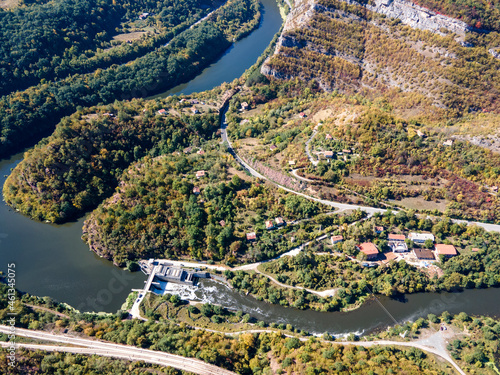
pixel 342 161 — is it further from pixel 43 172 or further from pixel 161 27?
pixel 161 27

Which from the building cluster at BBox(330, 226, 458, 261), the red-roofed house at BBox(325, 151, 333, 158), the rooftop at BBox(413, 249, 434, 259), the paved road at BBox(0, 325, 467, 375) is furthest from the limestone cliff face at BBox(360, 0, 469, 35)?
the paved road at BBox(0, 325, 467, 375)

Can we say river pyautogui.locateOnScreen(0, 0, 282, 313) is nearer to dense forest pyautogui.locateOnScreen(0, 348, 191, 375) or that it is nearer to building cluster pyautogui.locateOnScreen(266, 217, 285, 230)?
dense forest pyautogui.locateOnScreen(0, 348, 191, 375)

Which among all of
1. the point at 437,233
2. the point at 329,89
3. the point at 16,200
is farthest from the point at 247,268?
the point at 329,89

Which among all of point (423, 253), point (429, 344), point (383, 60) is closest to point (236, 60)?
point (383, 60)

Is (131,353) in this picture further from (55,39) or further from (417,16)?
(55,39)

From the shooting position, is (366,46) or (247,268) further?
A: (366,46)

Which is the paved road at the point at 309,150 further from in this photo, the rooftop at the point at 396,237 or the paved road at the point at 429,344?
the paved road at the point at 429,344
